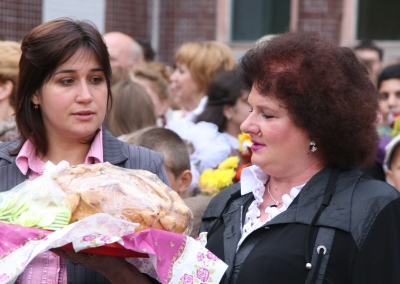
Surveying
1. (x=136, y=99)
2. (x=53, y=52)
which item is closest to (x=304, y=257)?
(x=53, y=52)

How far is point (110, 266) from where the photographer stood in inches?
107

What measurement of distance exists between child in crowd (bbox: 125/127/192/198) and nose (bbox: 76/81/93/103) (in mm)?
1364

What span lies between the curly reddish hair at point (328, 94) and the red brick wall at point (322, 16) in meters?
6.52

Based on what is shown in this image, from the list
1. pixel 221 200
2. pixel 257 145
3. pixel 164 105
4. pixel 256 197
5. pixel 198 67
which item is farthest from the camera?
pixel 164 105

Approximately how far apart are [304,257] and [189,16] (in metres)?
7.47

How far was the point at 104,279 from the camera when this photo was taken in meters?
2.96

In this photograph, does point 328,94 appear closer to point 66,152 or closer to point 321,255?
point 321,255

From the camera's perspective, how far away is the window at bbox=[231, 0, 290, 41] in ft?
31.5

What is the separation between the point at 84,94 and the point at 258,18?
6984mm

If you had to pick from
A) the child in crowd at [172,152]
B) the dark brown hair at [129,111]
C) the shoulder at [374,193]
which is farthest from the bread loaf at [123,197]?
the dark brown hair at [129,111]

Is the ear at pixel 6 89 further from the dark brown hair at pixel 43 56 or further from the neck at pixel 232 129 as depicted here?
the neck at pixel 232 129

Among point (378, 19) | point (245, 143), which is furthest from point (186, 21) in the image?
point (245, 143)

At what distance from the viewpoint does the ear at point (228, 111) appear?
584 cm

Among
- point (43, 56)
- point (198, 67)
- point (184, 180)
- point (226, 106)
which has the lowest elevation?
point (184, 180)
